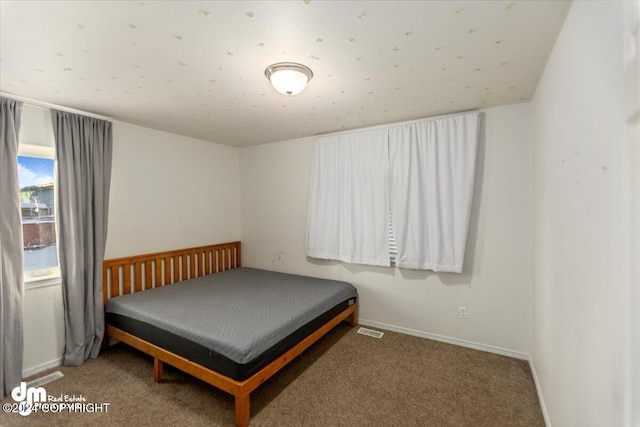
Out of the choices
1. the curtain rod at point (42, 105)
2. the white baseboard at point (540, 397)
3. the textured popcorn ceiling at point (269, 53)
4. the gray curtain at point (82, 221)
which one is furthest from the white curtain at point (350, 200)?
the curtain rod at point (42, 105)

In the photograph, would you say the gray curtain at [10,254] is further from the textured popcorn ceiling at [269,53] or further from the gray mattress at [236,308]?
the gray mattress at [236,308]

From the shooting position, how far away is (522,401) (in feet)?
6.96

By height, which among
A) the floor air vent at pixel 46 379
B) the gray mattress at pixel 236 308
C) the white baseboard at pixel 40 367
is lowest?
Result: the floor air vent at pixel 46 379

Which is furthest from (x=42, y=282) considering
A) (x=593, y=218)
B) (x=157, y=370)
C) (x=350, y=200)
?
(x=593, y=218)

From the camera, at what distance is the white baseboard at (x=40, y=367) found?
246 centimetres

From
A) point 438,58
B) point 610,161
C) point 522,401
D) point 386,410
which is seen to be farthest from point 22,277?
point 522,401

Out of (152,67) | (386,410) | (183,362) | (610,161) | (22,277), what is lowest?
(386,410)

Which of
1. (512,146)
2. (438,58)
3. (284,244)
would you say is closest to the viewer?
(438,58)

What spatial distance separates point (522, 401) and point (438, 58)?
2.48m

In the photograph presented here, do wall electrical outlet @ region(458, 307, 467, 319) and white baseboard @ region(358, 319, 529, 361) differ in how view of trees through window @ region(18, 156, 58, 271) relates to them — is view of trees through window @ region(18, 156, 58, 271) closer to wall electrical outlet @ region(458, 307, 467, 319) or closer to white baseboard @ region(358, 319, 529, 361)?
white baseboard @ region(358, 319, 529, 361)

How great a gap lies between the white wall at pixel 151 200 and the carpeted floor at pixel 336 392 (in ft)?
1.46

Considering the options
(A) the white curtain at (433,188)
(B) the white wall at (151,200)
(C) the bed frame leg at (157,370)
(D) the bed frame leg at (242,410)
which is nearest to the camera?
(D) the bed frame leg at (242,410)

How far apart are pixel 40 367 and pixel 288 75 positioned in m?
→ 3.25

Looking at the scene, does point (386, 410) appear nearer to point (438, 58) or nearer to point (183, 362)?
point (183, 362)
